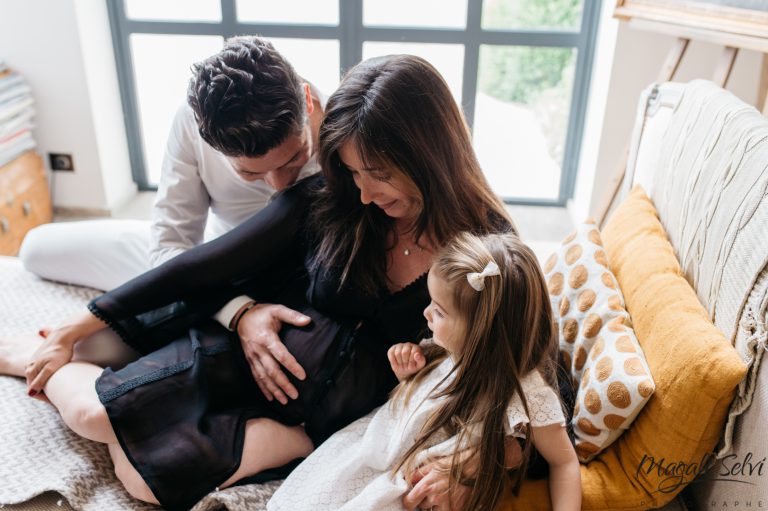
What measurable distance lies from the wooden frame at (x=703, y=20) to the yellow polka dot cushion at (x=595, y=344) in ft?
2.17

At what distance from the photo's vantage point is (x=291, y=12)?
10.0ft

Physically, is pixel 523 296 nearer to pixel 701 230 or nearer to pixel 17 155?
pixel 701 230

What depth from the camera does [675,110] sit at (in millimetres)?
1525

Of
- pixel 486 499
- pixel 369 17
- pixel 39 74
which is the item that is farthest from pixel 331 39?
pixel 486 499

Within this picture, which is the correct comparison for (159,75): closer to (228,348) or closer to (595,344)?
(228,348)

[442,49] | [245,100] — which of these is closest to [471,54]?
[442,49]

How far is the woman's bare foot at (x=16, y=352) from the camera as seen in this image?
1.45m

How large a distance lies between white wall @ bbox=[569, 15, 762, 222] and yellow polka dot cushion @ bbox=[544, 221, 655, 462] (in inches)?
45.5

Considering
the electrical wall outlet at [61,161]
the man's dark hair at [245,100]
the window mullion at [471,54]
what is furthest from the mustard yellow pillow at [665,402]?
the electrical wall outlet at [61,161]

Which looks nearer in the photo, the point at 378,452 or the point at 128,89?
the point at 378,452

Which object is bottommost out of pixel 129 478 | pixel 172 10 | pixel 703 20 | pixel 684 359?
pixel 129 478

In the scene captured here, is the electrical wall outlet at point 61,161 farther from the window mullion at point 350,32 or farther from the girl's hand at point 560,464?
the girl's hand at point 560,464

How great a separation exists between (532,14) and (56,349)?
2.40 meters

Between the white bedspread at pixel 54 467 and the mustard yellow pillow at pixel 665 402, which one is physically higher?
the mustard yellow pillow at pixel 665 402
